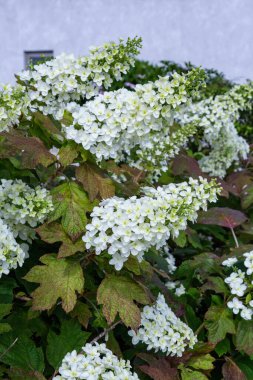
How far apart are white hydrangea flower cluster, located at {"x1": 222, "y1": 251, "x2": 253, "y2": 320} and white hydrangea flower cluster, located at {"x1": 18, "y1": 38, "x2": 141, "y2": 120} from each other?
868mm

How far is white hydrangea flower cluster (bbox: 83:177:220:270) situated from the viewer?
2.12 metres

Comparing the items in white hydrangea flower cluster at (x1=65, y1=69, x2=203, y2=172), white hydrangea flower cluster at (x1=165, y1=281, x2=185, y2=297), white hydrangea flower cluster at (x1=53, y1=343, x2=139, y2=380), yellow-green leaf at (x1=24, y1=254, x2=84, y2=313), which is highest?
white hydrangea flower cluster at (x1=65, y1=69, x2=203, y2=172)

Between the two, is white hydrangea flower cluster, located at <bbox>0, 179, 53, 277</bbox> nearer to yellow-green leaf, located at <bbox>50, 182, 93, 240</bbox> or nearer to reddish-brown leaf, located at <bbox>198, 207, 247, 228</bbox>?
yellow-green leaf, located at <bbox>50, 182, 93, 240</bbox>

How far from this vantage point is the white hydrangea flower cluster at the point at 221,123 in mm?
3646

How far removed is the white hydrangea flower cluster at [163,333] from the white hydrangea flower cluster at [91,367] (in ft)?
0.72

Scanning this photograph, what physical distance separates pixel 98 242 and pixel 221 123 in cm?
175

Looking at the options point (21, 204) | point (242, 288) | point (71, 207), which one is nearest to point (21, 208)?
point (21, 204)

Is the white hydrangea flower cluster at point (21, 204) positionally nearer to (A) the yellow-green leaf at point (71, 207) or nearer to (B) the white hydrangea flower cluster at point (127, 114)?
(A) the yellow-green leaf at point (71, 207)

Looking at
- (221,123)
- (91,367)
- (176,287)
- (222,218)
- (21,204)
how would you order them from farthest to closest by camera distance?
(221,123), (222,218), (176,287), (21,204), (91,367)

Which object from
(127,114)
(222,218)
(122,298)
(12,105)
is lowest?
(122,298)

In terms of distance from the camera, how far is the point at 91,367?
2.06m

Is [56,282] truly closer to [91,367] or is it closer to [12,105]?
[91,367]

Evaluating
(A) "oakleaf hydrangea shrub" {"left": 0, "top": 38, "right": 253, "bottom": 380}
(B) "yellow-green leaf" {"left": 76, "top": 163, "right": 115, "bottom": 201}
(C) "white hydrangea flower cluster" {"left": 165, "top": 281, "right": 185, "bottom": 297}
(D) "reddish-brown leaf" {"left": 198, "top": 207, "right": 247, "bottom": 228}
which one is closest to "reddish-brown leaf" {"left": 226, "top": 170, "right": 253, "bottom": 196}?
(D) "reddish-brown leaf" {"left": 198, "top": 207, "right": 247, "bottom": 228}

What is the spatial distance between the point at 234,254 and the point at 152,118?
2.36 ft
